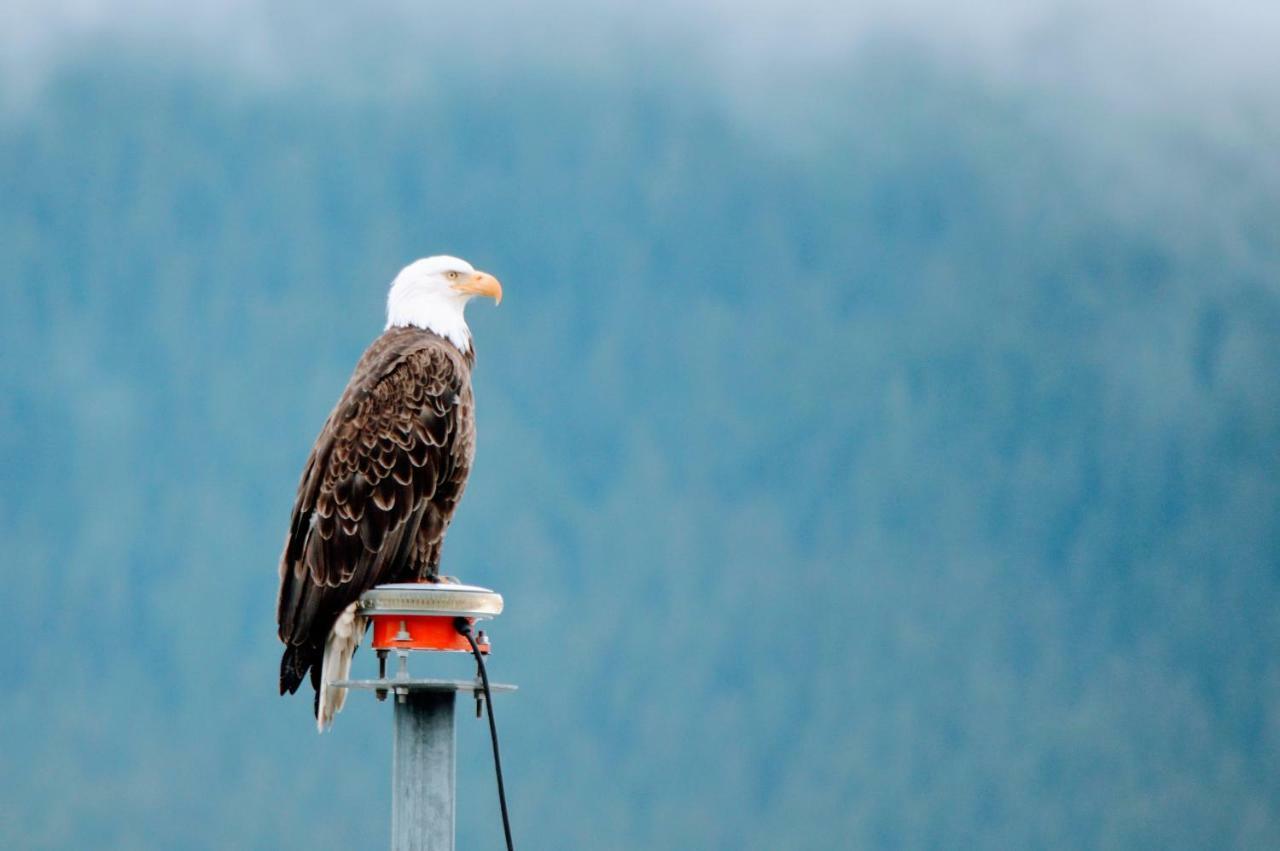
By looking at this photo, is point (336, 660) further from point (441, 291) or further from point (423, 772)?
point (441, 291)

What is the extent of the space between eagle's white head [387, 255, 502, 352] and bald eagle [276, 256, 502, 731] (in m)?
0.06

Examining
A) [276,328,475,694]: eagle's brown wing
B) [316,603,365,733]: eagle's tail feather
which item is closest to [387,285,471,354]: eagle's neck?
[276,328,475,694]: eagle's brown wing

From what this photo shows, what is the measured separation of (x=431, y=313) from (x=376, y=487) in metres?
1.18

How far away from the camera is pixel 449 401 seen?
662cm

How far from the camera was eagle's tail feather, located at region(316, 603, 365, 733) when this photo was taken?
227 inches

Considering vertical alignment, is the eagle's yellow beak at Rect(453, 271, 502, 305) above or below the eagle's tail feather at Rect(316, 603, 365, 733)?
above

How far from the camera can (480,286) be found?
7176 millimetres

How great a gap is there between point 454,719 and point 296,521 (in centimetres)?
188

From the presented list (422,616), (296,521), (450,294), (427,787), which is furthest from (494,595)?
(450,294)

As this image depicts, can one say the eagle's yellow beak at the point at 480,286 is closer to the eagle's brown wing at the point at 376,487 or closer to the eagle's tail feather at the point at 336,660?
the eagle's brown wing at the point at 376,487

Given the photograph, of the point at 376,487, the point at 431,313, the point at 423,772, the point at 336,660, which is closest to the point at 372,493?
the point at 376,487

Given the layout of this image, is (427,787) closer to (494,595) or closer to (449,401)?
(494,595)

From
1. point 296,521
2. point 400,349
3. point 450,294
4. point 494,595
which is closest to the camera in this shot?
point 494,595

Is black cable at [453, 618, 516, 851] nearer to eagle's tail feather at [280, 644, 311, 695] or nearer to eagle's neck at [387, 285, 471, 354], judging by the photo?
eagle's tail feather at [280, 644, 311, 695]
